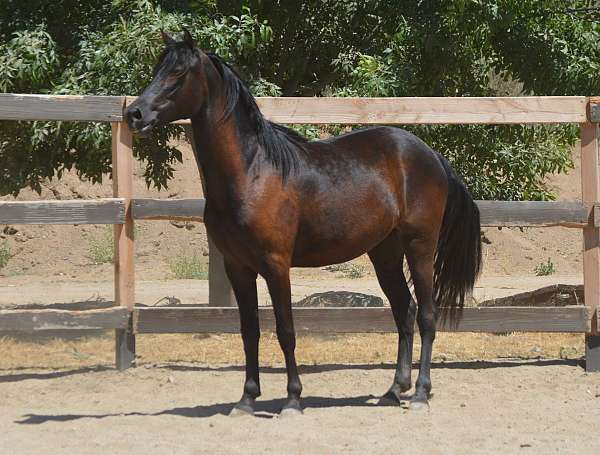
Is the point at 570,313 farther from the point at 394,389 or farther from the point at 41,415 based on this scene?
the point at 41,415

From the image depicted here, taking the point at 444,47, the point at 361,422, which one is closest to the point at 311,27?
the point at 444,47

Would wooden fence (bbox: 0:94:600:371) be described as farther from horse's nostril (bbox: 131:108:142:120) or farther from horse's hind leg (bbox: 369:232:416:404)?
horse's nostril (bbox: 131:108:142:120)

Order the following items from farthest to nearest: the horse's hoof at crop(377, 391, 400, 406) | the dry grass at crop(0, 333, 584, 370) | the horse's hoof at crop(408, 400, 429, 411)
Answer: the dry grass at crop(0, 333, 584, 370) < the horse's hoof at crop(377, 391, 400, 406) < the horse's hoof at crop(408, 400, 429, 411)

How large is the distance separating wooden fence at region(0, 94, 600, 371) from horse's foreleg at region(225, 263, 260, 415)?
3.69 feet

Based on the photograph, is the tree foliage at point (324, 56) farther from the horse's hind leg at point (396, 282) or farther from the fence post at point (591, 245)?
the horse's hind leg at point (396, 282)

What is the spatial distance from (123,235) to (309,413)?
2023 mm

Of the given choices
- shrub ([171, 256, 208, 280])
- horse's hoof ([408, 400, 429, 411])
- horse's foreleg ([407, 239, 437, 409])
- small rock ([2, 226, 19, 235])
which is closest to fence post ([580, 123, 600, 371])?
horse's foreleg ([407, 239, 437, 409])

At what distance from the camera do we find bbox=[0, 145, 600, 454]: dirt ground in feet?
14.8

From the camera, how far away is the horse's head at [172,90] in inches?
188

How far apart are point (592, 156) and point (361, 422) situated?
266cm

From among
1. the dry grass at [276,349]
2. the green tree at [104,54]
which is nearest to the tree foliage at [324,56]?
the green tree at [104,54]

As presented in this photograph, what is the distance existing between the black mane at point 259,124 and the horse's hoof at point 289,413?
4.27 ft

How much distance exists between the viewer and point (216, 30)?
7.67 meters

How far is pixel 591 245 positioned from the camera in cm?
638
